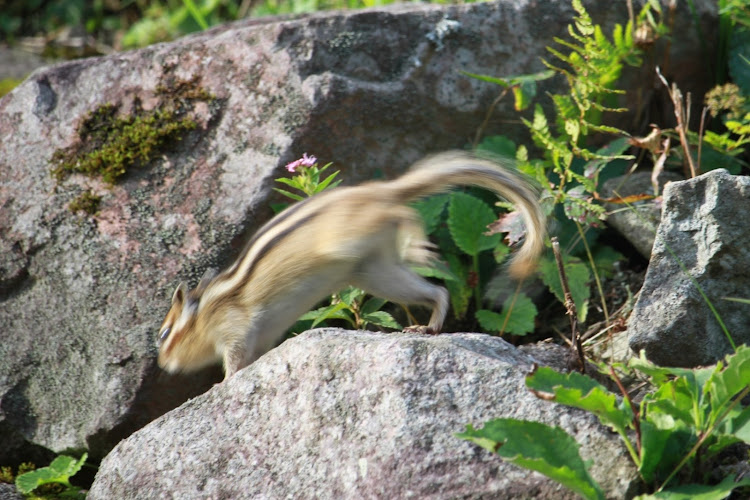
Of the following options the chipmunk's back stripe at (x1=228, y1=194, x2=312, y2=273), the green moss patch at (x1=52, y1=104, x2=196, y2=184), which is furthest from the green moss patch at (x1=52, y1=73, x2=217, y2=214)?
the chipmunk's back stripe at (x1=228, y1=194, x2=312, y2=273)

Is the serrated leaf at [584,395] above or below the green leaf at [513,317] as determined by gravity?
above

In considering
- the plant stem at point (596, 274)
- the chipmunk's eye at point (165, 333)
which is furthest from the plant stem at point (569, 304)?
the chipmunk's eye at point (165, 333)

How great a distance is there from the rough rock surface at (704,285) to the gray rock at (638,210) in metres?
0.56

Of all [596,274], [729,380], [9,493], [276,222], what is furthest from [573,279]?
[9,493]

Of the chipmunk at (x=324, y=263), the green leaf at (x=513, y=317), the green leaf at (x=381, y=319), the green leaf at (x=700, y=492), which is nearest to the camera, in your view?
the green leaf at (x=700, y=492)

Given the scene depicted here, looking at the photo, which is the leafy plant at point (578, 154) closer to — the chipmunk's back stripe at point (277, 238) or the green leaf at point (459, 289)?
the green leaf at point (459, 289)

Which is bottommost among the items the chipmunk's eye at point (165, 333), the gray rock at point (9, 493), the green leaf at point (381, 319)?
the gray rock at point (9, 493)

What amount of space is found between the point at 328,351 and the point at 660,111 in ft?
10.8

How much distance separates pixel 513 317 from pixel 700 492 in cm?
185

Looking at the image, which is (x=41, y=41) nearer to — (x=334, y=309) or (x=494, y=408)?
(x=334, y=309)

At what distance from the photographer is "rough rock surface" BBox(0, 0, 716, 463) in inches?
180

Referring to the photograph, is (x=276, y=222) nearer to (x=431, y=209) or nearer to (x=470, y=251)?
(x=431, y=209)

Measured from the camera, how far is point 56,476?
4.20m

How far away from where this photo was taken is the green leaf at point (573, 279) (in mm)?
4469
